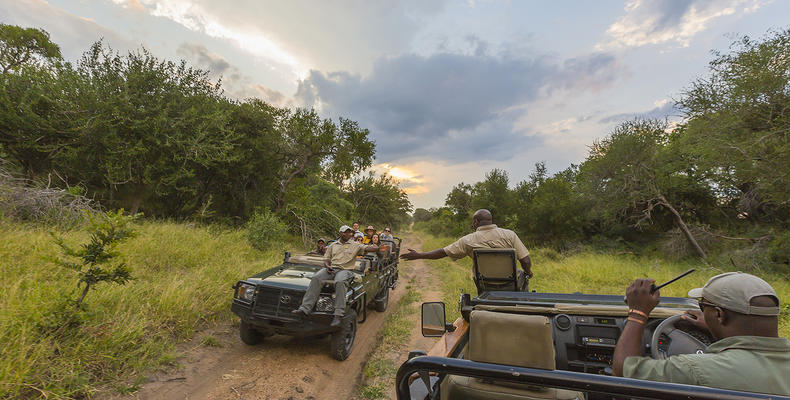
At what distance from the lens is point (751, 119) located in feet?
31.2

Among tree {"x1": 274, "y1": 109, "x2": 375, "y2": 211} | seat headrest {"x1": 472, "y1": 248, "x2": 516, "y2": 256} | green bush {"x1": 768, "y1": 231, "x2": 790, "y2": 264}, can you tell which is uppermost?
tree {"x1": 274, "y1": 109, "x2": 375, "y2": 211}

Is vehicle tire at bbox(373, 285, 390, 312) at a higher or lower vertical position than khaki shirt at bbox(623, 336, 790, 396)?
lower

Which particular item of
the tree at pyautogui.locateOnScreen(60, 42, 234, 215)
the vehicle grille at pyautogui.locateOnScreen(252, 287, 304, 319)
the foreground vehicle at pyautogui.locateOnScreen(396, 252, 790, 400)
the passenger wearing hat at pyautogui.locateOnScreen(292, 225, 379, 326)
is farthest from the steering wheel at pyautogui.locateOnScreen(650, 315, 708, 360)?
the tree at pyautogui.locateOnScreen(60, 42, 234, 215)

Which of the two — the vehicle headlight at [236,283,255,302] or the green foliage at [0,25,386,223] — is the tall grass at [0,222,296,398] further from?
the green foliage at [0,25,386,223]

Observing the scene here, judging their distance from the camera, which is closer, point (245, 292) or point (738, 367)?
point (738, 367)

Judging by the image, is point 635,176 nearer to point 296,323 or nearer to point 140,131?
point 296,323

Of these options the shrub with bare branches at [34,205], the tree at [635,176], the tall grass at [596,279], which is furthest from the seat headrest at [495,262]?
the tree at [635,176]

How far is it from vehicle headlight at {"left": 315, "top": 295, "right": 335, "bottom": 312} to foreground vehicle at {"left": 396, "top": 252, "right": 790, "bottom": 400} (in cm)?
219

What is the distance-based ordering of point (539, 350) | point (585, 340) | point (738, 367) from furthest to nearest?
point (585, 340), point (539, 350), point (738, 367)

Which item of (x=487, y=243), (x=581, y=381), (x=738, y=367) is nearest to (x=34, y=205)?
(x=487, y=243)

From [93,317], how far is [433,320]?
3995 millimetres

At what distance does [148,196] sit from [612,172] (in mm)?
21850

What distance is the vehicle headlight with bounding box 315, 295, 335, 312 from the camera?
4.35 m

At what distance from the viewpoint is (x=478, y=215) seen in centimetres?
409
